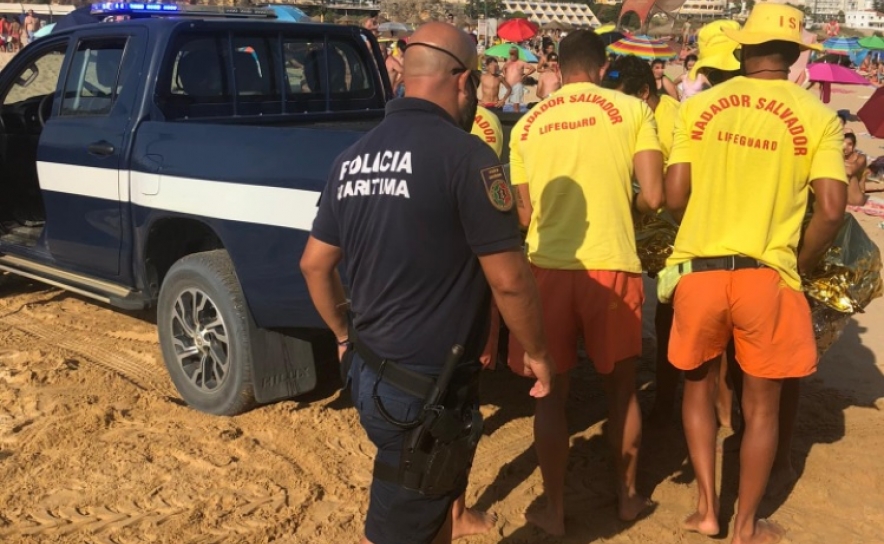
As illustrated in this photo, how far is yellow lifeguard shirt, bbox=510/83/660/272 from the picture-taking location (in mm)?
3500

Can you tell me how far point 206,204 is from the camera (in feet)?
14.8

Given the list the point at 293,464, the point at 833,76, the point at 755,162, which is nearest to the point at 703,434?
the point at 755,162

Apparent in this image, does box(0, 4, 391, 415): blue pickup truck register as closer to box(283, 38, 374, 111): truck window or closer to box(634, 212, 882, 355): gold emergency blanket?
box(283, 38, 374, 111): truck window

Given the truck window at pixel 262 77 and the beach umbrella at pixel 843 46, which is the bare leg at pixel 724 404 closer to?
the truck window at pixel 262 77

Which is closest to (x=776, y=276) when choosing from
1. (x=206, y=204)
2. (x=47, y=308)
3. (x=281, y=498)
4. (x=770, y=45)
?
(x=770, y=45)

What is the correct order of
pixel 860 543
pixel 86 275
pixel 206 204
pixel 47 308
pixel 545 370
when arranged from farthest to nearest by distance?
pixel 47 308
pixel 86 275
pixel 206 204
pixel 860 543
pixel 545 370

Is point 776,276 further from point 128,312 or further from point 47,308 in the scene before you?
point 47,308

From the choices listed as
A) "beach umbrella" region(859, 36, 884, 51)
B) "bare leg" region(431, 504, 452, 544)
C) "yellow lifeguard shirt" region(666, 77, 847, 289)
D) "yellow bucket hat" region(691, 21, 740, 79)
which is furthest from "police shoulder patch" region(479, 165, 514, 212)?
"beach umbrella" region(859, 36, 884, 51)

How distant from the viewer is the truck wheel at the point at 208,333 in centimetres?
457

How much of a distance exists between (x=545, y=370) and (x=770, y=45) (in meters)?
1.60

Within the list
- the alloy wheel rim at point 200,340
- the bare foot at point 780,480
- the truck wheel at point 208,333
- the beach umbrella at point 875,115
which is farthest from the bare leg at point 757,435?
the beach umbrella at point 875,115

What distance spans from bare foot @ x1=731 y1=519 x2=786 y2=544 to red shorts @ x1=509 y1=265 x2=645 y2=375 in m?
0.85

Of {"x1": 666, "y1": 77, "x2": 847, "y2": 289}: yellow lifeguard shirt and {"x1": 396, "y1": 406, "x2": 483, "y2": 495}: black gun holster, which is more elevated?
{"x1": 666, "y1": 77, "x2": 847, "y2": 289}: yellow lifeguard shirt

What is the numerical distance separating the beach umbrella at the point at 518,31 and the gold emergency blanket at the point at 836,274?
20696 millimetres
